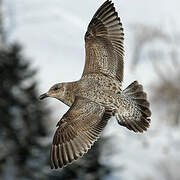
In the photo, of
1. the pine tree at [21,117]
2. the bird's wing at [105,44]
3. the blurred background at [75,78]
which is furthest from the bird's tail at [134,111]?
the pine tree at [21,117]

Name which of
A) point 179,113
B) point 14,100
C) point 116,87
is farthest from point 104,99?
point 179,113

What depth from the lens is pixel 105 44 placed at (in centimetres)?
674

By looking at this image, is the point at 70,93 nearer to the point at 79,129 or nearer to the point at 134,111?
the point at 79,129

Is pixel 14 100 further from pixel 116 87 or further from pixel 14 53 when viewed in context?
pixel 116 87

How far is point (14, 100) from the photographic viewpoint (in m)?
19.3

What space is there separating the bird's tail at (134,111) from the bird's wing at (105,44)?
0.77 ft

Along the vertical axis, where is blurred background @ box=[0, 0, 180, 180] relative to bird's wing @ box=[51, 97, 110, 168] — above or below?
above

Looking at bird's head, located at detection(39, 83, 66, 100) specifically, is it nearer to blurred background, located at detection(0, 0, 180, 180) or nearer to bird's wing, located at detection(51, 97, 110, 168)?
bird's wing, located at detection(51, 97, 110, 168)

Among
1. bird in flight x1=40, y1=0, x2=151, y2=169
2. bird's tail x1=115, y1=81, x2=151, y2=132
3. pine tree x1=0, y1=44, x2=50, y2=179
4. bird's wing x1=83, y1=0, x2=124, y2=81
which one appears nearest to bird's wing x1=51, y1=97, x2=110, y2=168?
bird in flight x1=40, y1=0, x2=151, y2=169

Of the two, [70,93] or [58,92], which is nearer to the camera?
[70,93]

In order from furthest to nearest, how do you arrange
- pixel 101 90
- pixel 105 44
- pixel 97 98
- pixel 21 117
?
pixel 21 117 → pixel 105 44 → pixel 101 90 → pixel 97 98

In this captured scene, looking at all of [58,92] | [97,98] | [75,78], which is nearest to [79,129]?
[97,98]

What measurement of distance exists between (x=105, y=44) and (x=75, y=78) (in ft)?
88.2

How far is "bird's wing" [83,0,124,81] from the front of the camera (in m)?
6.45
